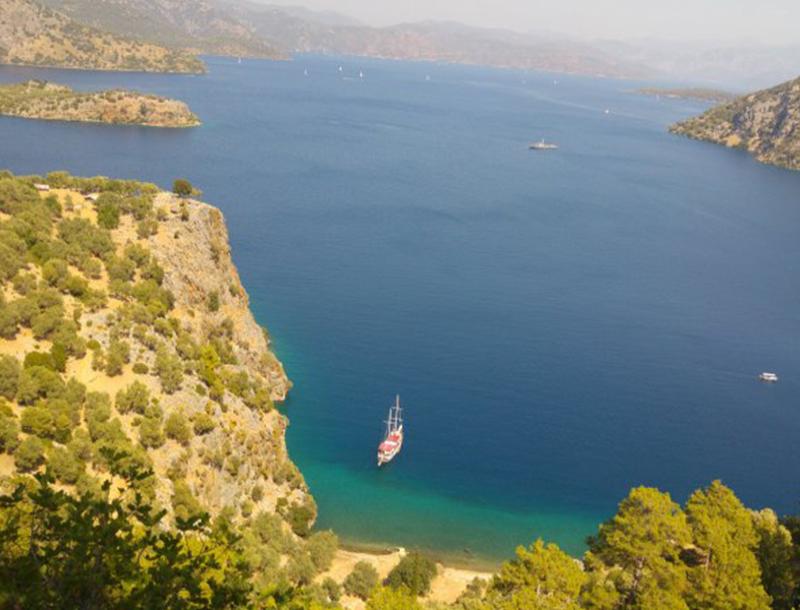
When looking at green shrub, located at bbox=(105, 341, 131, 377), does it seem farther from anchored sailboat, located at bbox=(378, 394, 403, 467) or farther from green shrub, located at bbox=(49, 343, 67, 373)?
anchored sailboat, located at bbox=(378, 394, 403, 467)

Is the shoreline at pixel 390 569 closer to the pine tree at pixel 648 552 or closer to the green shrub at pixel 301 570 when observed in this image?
the green shrub at pixel 301 570

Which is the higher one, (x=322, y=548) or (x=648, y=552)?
(x=648, y=552)

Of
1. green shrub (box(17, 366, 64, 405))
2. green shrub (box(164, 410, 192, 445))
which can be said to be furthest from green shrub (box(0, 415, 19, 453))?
green shrub (box(164, 410, 192, 445))

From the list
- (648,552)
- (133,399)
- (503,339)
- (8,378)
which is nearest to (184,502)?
(133,399)

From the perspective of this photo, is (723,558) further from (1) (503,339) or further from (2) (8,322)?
(1) (503,339)

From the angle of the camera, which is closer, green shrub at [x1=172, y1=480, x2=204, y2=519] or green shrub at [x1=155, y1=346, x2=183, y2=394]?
green shrub at [x1=172, y1=480, x2=204, y2=519]
